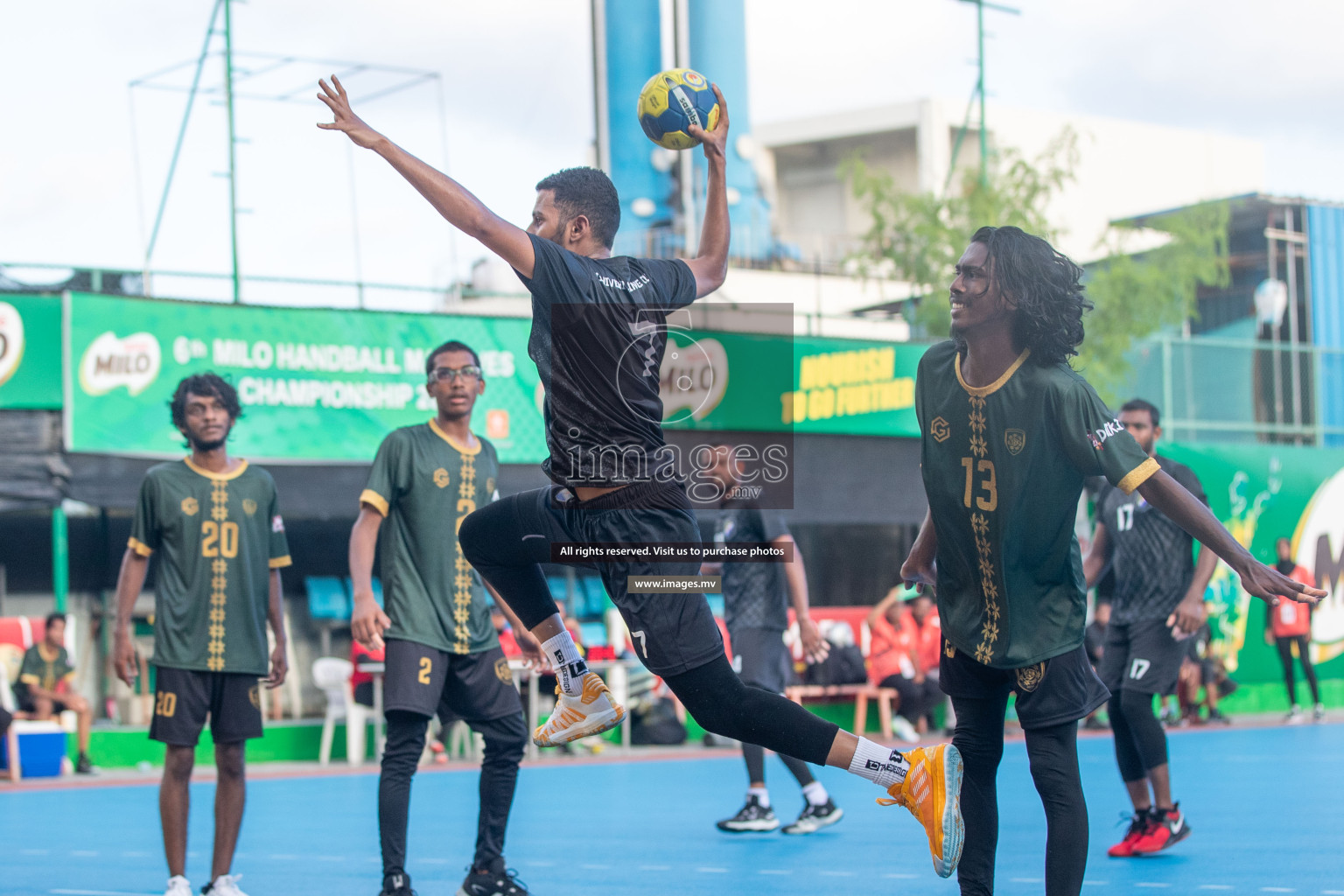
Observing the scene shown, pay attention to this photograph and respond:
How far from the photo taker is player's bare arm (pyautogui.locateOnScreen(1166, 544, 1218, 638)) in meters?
7.03

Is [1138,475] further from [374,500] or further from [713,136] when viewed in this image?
[374,500]

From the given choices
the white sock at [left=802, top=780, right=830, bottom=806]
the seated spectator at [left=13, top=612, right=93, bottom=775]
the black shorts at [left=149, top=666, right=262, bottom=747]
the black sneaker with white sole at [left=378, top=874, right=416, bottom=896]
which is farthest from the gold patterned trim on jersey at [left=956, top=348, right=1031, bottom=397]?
the seated spectator at [left=13, top=612, right=93, bottom=775]

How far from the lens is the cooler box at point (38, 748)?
1302 centimetres

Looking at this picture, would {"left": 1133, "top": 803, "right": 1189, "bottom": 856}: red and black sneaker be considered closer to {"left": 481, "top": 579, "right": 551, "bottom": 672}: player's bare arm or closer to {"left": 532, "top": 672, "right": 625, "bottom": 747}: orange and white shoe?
{"left": 481, "top": 579, "right": 551, "bottom": 672}: player's bare arm

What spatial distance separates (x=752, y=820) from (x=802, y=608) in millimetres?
1270

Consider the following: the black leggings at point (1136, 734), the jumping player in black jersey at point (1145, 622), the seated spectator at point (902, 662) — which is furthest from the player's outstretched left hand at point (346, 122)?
the seated spectator at point (902, 662)

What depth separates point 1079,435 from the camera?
14.1 ft

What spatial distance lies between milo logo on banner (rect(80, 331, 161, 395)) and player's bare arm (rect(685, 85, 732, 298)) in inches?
426

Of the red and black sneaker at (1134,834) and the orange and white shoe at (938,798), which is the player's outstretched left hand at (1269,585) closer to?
the orange and white shoe at (938,798)

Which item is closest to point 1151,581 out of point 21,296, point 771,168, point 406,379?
point 406,379

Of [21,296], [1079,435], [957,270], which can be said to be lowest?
[1079,435]

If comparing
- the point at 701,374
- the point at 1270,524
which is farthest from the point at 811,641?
the point at 1270,524

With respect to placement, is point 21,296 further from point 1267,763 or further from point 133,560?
point 1267,763

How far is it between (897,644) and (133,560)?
10976 mm
